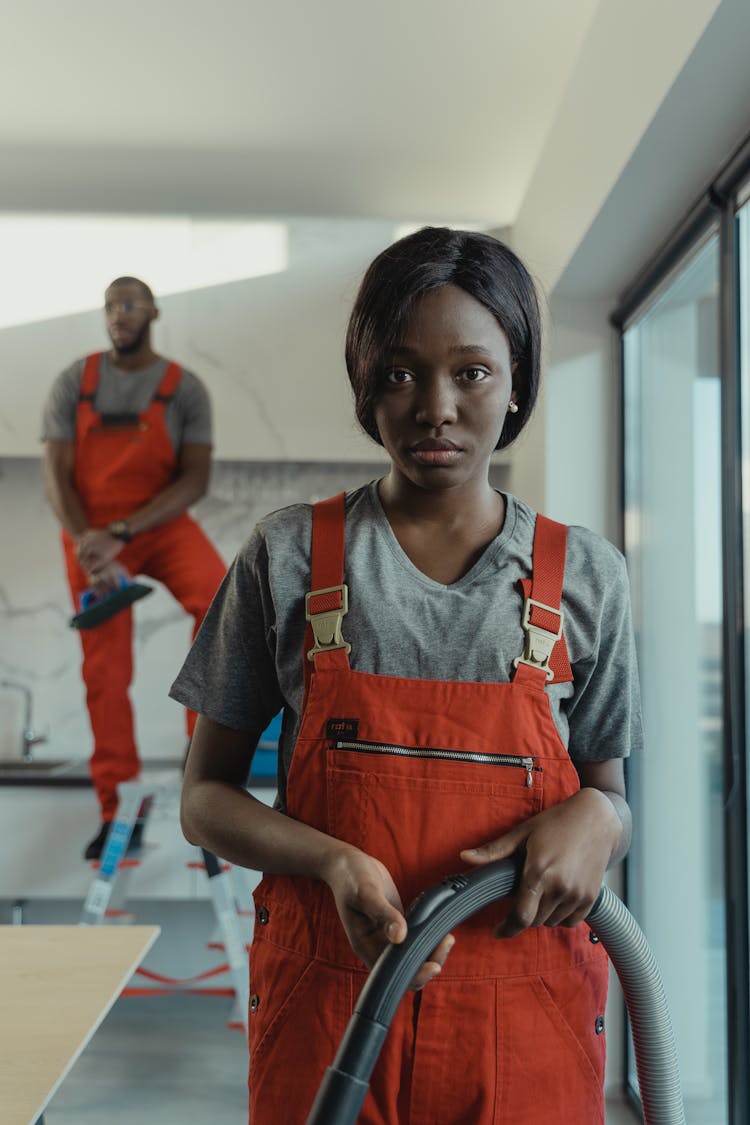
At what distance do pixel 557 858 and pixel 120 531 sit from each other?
2.18 meters

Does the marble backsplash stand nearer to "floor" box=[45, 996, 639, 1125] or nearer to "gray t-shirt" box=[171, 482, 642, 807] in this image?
"floor" box=[45, 996, 639, 1125]

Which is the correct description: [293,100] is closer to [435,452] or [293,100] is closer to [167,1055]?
[435,452]

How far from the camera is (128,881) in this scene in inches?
114

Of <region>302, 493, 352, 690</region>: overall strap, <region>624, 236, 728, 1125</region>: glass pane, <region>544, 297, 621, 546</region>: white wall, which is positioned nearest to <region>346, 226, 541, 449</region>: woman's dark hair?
<region>302, 493, 352, 690</region>: overall strap

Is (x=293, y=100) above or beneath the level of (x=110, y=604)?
above

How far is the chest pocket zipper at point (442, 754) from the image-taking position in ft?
2.66

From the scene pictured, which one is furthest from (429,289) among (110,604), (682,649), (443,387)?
(110,604)

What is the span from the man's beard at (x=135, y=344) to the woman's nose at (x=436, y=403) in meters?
2.22

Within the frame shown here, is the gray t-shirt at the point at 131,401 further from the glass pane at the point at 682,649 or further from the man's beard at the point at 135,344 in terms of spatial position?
the glass pane at the point at 682,649

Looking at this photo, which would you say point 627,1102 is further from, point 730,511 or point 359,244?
point 359,244

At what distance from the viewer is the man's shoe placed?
2.90 meters

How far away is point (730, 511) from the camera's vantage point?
6.23 feet

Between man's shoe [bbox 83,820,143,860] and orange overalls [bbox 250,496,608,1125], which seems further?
man's shoe [bbox 83,820,143,860]

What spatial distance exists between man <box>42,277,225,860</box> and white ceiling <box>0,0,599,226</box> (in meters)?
0.44
